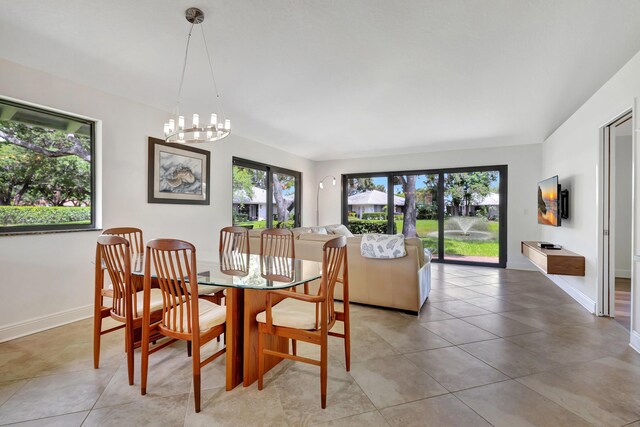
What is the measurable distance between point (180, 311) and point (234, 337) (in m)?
0.40

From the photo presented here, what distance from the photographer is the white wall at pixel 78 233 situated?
272 centimetres

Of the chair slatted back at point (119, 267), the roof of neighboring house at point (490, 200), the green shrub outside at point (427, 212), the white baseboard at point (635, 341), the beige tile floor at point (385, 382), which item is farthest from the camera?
the green shrub outside at point (427, 212)

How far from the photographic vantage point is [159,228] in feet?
12.9

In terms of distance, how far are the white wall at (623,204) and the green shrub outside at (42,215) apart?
25.5 ft

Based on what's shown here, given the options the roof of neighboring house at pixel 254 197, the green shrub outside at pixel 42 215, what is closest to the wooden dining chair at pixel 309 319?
the green shrub outside at pixel 42 215

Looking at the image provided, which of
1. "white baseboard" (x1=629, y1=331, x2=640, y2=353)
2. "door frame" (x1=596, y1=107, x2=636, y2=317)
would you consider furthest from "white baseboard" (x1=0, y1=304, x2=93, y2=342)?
"door frame" (x1=596, y1=107, x2=636, y2=317)

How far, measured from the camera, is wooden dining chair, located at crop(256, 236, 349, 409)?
1801mm

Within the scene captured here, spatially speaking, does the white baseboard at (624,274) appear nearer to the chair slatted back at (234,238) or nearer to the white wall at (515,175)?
the white wall at (515,175)

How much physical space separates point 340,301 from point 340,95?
8.23 ft

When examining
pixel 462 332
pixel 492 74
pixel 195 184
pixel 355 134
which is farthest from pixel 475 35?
pixel 195 184

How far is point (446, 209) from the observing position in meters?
6.50

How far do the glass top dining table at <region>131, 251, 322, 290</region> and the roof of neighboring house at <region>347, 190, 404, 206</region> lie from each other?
489cm

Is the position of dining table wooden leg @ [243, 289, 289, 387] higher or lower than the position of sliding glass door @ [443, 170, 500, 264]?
lower

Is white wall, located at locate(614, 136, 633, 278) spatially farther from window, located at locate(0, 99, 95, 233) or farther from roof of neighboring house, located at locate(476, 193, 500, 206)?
window, located at locate(0, 99, 95, 233)
